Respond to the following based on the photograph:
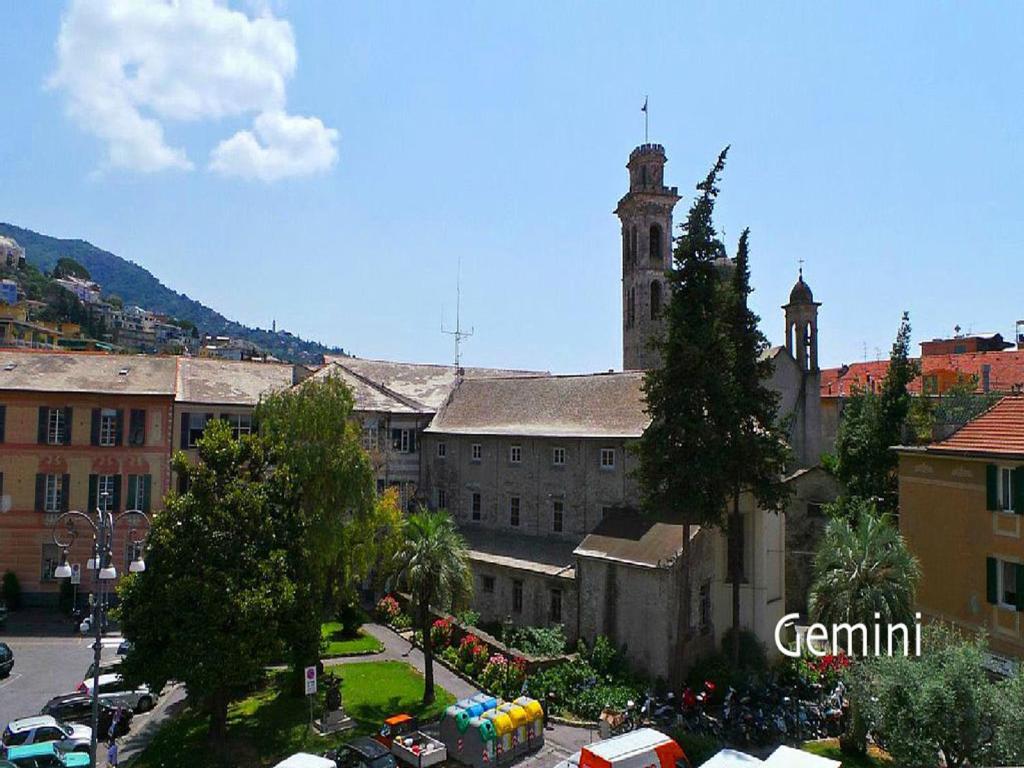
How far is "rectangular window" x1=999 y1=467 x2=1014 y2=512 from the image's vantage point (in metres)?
25.4

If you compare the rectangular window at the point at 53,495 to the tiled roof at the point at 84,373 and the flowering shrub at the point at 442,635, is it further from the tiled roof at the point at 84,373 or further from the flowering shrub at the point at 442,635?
the flowering shrub at the point at 442,635

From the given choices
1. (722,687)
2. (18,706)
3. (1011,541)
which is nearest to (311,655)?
(18,706)

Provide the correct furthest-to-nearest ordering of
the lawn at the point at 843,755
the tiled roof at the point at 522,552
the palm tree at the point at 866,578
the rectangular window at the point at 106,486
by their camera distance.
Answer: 1. the rectangular window at the point at 106,486
2. the tiled roof at the point at 522,552
3. the palm tree at the point at 866,578
4. the lawn at the point at 843,755

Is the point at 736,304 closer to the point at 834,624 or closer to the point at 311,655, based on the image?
the point at 834,624

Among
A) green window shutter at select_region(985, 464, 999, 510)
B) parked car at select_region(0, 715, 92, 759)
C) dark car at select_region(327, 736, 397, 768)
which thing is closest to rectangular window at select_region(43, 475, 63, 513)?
parked car at select_region(0, 715, 92, 759)

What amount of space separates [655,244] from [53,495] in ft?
148

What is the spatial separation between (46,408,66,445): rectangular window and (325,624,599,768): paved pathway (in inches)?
779

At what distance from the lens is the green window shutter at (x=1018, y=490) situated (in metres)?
24.8

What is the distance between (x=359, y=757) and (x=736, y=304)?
20.3 metres

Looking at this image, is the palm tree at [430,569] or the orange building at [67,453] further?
the orange building at [67,453]

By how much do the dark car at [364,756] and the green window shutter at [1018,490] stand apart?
22282 mm

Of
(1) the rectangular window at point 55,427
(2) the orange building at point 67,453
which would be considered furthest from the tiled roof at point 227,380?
(1) the rectangular window at point 55,427

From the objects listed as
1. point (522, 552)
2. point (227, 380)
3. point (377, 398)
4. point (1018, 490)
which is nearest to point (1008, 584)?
point (1018, 490)

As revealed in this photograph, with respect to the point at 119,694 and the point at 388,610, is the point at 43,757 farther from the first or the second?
the point at 388,610
